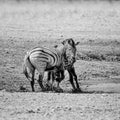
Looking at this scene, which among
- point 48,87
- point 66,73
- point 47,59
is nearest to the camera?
point 47,59

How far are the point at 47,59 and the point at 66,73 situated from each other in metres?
2.43

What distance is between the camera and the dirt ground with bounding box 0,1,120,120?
391 inches

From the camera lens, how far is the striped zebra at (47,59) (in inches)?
492

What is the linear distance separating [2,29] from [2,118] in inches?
501

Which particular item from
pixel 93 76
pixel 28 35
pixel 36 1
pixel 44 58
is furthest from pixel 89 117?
pixel 36 1

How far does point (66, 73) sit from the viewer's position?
1505 centimetres

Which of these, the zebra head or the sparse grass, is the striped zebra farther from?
the sparse grass

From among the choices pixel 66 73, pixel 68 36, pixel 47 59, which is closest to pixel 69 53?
pixel 47 59

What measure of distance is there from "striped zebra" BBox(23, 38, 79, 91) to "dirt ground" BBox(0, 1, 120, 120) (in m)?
0.51

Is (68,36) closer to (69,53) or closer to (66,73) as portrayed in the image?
(66,73)

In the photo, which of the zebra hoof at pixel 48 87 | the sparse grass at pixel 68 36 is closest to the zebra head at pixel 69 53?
the zebra hoof at pixel 48 87

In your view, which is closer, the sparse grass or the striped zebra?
A: the striped zebra

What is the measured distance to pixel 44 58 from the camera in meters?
12.6

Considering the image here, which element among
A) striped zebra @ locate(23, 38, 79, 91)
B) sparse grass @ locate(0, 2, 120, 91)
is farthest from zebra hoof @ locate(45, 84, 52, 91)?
sparse grass @ locate(0, 2, 120, 91)
